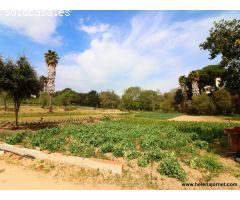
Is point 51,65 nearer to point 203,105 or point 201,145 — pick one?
point 203,105

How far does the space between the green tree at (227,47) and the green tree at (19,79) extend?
1409 cm

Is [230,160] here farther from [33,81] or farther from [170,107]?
[170,107]

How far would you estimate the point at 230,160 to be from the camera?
11930 millimetres

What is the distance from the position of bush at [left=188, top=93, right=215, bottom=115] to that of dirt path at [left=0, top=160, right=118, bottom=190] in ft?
174

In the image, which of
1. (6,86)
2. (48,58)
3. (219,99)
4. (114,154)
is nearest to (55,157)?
(114,154)

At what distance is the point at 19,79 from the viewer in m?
21.5

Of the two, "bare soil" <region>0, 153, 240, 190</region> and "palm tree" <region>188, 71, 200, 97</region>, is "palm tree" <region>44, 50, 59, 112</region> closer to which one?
"palm tree" <region>188, 71, 200, 97</region>

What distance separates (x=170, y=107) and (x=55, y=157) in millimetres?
77248

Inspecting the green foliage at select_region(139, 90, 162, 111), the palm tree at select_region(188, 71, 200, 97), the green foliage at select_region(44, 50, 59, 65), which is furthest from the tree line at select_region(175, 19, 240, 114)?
the green foliage at select_region(44, 50, 59, 65)

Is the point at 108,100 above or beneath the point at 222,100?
above

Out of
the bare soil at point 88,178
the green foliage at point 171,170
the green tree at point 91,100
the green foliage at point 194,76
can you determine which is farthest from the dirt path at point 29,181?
the green tree at point 91,100

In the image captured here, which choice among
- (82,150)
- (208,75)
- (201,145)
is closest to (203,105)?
(208,75)

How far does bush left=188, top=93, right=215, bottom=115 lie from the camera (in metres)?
58.4

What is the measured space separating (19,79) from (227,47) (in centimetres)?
1551
